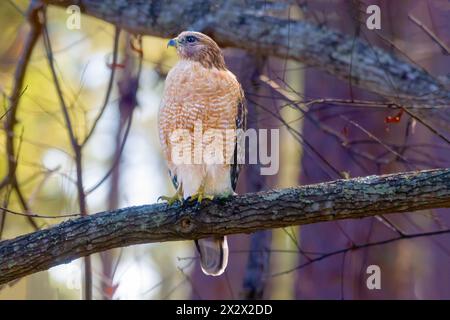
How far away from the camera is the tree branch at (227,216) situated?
430cm

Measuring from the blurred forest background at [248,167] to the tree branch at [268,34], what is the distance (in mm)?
178

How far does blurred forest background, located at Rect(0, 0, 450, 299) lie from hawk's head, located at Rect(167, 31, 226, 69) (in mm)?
829

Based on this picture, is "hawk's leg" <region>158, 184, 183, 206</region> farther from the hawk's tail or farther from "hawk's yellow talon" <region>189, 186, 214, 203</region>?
the hawk's tail

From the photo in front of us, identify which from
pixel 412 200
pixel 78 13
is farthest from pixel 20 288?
pixel 412 200

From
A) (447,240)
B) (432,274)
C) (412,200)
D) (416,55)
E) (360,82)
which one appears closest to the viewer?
(412,200)

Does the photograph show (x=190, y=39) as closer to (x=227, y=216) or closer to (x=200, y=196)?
(x=200, y=196)

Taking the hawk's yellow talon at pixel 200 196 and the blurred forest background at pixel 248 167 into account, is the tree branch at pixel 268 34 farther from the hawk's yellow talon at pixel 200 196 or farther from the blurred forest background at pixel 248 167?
the hawk's yellow talon at pixel 200 196

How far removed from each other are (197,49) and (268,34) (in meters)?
1.11

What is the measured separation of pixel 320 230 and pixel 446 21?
3024mm

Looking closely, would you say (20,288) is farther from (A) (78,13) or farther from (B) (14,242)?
(B) (14,242)

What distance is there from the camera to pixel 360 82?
6.23 meters

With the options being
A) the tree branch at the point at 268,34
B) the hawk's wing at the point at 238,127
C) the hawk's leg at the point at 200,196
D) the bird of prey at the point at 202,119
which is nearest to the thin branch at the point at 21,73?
the tree branch at the point at 268,34

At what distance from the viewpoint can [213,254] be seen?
534 centimetres

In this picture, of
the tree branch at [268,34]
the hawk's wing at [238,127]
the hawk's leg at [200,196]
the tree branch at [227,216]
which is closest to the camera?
the tree branch at [227,216]
